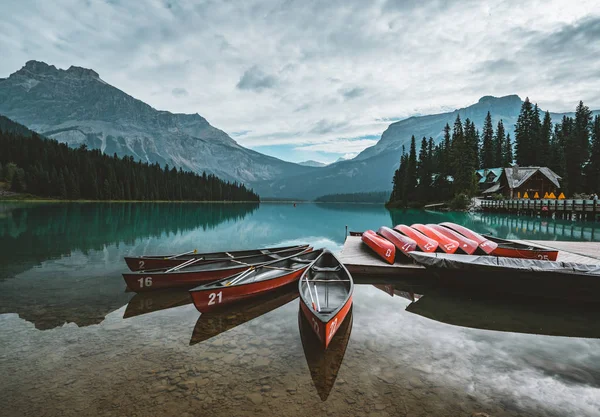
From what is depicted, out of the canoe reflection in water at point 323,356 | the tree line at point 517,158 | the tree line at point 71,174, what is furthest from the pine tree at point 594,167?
the tree line at point 71,174

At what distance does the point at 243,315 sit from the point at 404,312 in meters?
5.94

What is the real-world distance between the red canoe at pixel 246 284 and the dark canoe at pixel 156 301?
1973 mm

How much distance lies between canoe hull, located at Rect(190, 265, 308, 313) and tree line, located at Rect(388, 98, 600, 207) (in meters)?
77.2

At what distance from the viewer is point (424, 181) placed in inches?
3804

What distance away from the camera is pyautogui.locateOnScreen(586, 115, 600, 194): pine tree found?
64.4 meters

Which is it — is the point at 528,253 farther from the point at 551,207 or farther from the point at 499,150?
the point at 499,150

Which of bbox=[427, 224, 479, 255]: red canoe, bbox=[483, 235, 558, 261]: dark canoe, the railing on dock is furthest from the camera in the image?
the railing on dock

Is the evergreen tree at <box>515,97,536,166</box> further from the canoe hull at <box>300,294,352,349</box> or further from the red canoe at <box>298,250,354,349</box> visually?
the canoe hull at <box>300,294,352,349</box>

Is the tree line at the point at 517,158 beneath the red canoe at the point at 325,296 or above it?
above

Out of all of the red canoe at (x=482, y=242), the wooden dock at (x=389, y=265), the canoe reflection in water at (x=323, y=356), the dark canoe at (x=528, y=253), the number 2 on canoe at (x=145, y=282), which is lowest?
the canoe reflection in water at (x=323, y=356)

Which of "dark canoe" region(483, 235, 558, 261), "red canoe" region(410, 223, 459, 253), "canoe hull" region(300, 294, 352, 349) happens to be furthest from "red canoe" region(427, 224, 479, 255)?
"canoe hull" region(300, 294, 352, 349)

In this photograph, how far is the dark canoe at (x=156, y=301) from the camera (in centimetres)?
1115

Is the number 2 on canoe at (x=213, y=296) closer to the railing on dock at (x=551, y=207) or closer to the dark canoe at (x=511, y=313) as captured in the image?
the dark canoe at (x=511, y=313)

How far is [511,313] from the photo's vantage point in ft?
36.6
